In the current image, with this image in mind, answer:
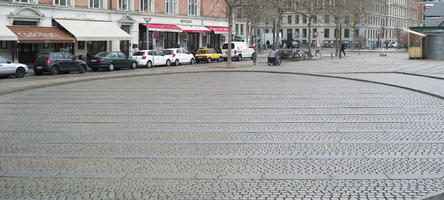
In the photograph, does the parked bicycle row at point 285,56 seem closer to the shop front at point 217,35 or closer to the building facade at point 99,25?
the building facade at point 99,25

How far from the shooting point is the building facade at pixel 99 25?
37.4 metres

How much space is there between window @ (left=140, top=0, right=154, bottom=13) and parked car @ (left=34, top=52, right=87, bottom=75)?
15973 millimetres

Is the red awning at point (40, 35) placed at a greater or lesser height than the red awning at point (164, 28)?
lesser

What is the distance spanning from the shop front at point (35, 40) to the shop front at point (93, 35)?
31.2 inches

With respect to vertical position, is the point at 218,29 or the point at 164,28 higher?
the point at 218,29

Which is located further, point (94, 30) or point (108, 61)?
point (94, 30)

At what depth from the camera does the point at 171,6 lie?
54.6m

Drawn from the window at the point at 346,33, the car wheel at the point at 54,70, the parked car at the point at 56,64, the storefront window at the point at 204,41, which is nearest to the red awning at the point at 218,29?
the storefront window at the point at 204,41

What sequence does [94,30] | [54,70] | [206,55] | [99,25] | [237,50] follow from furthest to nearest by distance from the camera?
1. [237,50]
2. [206,55]
3. [99,25]
4. [94,30]
5. [54,70]

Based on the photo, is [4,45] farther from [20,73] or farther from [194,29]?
[194,29]

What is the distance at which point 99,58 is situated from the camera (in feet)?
124

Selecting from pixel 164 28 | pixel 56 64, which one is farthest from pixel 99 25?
pixel 56 64

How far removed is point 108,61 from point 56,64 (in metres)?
4.86

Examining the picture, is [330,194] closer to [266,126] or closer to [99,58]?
[266,126]
